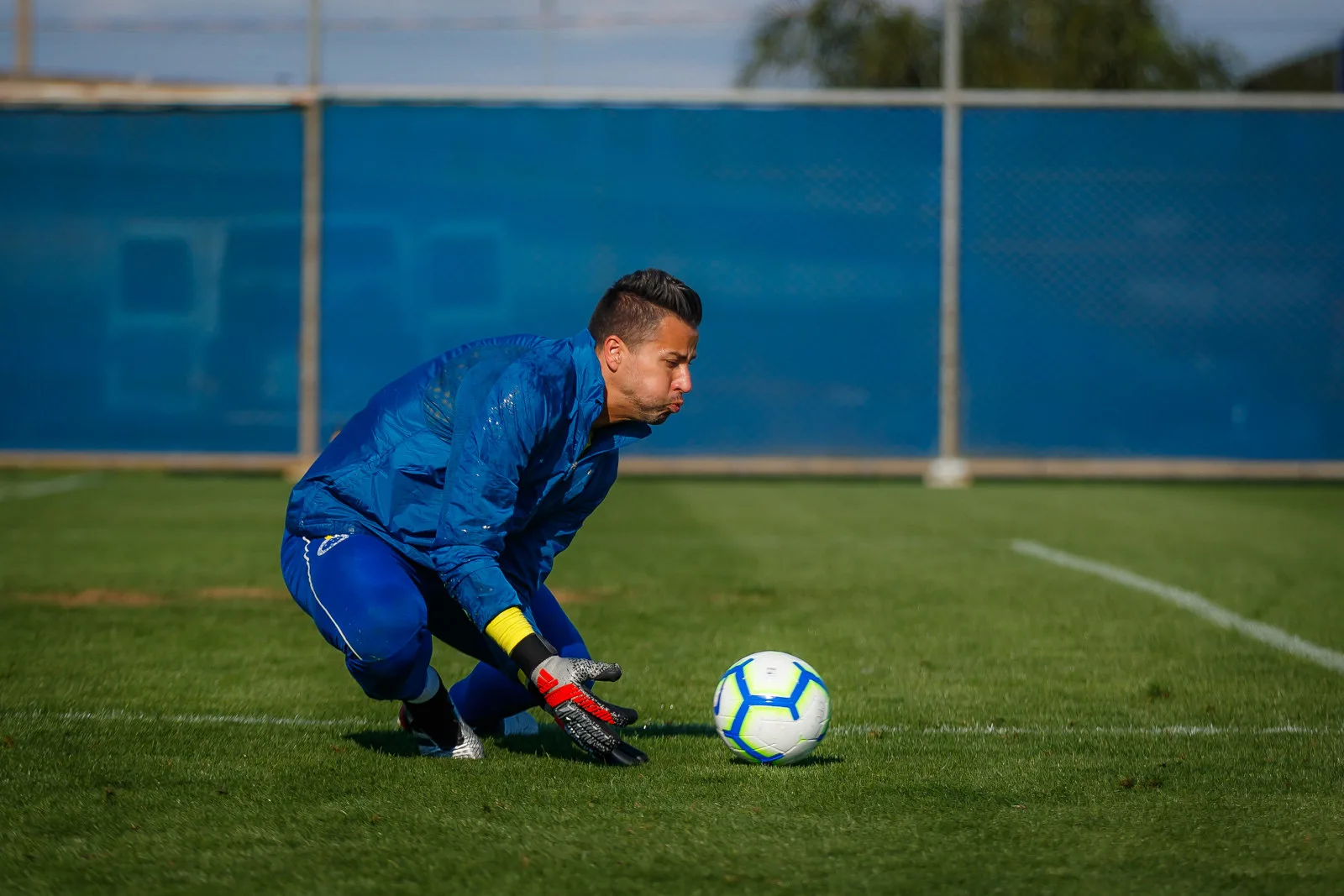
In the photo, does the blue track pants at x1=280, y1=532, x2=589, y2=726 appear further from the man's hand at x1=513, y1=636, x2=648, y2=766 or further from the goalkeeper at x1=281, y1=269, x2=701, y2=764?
the man's hand at x1=513, y1=636, x2=648, y2=766

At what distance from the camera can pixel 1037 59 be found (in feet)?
81.0

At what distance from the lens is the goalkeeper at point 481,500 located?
3.88 m

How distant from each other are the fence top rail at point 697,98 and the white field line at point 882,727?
1006cm

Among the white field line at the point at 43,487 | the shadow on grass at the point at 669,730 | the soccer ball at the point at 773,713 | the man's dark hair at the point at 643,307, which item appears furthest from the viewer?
the white field line at the point at 43,487

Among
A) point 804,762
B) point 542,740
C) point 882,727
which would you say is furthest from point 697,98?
point 804,762

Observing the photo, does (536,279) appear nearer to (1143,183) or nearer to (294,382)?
(294,382)

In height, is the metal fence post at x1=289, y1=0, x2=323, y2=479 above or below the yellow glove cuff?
above

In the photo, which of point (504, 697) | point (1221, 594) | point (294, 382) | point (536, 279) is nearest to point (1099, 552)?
point (1221, 594)

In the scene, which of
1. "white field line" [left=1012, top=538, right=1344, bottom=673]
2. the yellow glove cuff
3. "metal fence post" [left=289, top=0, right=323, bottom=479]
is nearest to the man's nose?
the yellow glove cuff

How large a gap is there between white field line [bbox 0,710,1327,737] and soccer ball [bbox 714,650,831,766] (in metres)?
0.43

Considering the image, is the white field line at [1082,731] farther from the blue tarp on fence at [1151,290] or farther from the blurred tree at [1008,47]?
the blurred tree at [1008,47]

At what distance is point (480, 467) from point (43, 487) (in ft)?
33.9

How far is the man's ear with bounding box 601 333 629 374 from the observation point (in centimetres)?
405

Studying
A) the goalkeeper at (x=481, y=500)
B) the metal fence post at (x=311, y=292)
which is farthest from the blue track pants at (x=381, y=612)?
the metal fence post at (x=311, y=292)
